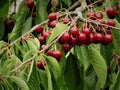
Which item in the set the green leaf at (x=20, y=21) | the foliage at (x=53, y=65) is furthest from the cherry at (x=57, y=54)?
the green leaf at (x=20, y=21)

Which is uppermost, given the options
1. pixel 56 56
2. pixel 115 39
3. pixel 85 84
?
pixel 56 56

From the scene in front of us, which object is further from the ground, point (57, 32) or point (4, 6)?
point (4, 6)

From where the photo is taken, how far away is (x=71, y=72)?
4.99 feet

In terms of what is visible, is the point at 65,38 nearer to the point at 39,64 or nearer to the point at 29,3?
the point at 39,64

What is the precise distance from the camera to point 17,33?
2318 mm

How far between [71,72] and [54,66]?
0.82 feet

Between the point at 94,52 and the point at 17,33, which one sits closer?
the point at 94,52

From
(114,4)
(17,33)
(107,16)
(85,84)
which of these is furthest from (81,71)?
(17,33)

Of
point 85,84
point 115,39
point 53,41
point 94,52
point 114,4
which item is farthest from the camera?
point 114,4

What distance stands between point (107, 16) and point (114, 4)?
0.44 metres

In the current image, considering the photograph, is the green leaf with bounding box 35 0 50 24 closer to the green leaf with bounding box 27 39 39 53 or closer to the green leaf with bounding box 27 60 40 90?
Result: the green leaf with bounding box 27 39 39 53

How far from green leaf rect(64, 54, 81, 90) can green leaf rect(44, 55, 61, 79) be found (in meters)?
0.19

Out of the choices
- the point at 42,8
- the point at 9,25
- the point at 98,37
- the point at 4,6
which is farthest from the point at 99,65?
the point at 9,25

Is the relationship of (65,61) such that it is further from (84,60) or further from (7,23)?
(7,23)
